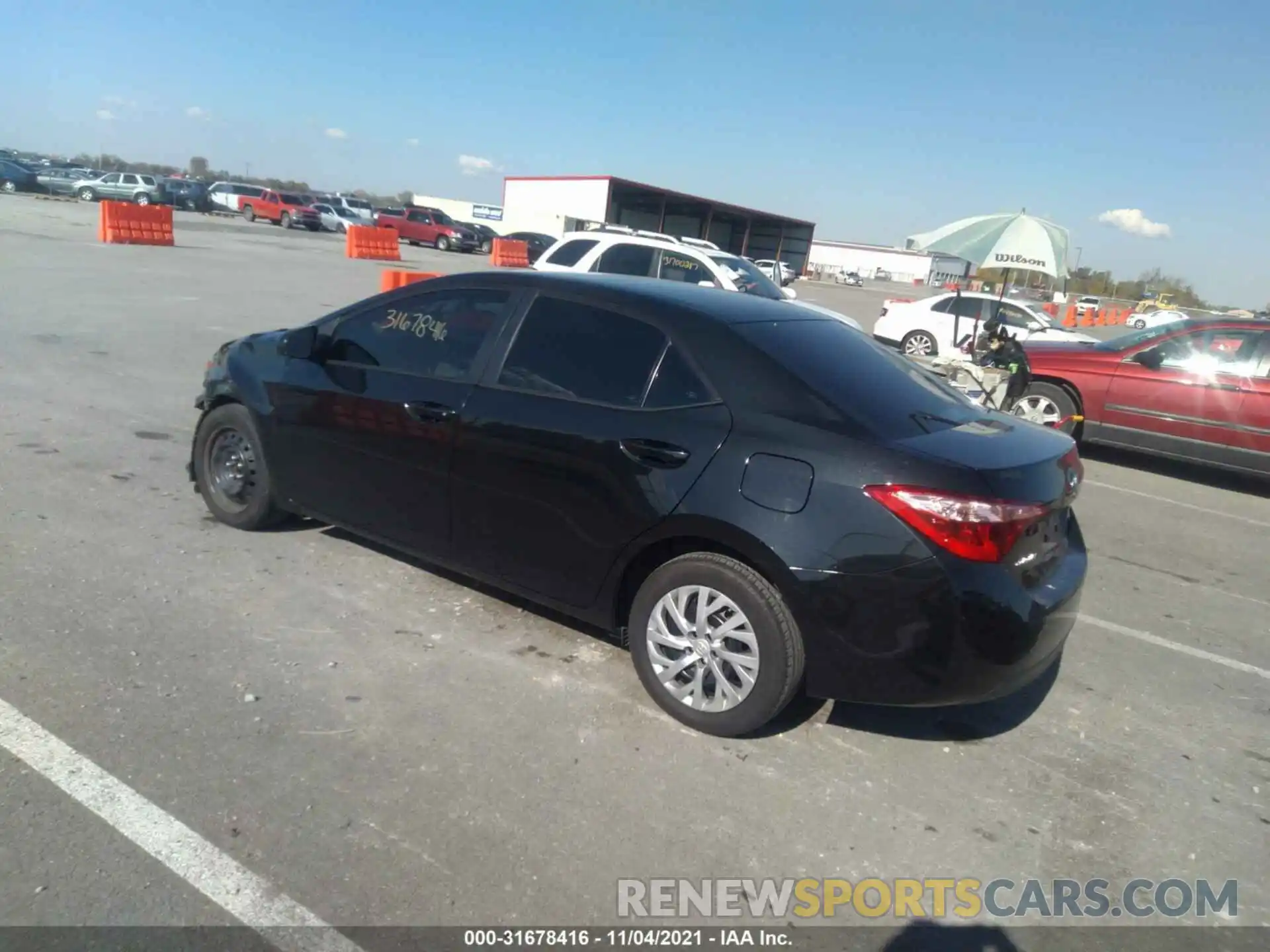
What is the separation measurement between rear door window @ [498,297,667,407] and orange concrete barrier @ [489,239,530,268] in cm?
3327

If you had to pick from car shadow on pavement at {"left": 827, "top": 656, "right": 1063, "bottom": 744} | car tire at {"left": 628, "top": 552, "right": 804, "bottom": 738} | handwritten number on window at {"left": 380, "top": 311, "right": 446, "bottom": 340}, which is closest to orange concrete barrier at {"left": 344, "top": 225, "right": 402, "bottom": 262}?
handwritten number on window at {"left": 380, "top": 311, "right": 446, "bottom": 340}

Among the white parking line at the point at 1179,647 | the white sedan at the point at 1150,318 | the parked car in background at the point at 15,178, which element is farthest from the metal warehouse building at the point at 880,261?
the white parking line at the point at 1179,647

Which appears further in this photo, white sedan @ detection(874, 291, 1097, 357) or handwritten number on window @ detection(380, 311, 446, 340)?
white sedan @ detection(874, 291, 1097, 357)

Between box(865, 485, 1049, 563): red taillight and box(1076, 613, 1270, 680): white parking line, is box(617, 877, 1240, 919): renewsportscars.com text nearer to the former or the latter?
box(865, 485, 1049, 563): red taillight

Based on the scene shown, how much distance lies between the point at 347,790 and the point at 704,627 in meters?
1.40

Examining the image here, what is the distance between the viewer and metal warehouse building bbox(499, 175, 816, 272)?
5928 cm

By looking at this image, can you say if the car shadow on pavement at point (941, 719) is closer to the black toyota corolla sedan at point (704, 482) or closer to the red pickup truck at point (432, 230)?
the black toyota corolla sedan at point (704, 482)

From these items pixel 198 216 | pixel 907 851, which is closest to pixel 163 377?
pixel 907 851

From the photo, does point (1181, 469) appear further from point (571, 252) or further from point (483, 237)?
point (483, 237)

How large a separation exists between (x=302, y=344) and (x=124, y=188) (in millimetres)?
48433

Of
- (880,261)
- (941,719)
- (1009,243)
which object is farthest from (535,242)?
(880,261)

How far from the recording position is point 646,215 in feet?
219

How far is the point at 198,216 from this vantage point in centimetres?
4656

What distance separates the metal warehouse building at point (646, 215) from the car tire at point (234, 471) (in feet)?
158
